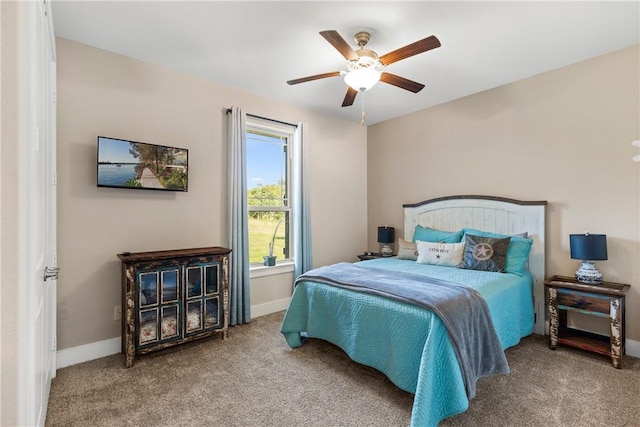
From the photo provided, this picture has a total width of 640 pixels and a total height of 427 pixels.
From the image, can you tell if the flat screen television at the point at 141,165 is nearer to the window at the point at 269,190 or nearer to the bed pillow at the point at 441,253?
the window at the point at 269,190

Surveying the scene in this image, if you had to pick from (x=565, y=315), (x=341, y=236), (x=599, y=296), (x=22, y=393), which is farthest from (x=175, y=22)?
(x=565, y=315)

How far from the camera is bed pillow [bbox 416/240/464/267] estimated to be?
3318 mm

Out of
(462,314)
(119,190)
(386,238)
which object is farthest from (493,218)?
(119,190)

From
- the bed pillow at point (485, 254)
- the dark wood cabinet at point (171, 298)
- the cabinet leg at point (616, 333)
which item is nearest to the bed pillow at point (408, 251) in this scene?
the bed pillow at point (485, 254)

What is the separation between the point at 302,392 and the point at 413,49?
2.54 meters

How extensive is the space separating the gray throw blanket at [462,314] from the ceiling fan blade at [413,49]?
66.2 inches

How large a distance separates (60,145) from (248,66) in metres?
1.81

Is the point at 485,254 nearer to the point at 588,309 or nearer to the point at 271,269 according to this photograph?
the point at 588,309

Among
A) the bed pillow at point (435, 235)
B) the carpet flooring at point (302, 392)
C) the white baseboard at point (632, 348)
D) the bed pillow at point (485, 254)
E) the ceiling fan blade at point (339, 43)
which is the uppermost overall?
the ceiling fan blade at point (339, 43)

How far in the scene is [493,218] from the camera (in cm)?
362

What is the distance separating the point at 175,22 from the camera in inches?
94.1

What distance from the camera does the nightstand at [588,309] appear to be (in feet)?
8.15

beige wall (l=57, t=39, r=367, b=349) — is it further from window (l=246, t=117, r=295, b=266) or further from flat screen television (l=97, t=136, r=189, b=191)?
window (l=246, t=117, r=295, b=266)

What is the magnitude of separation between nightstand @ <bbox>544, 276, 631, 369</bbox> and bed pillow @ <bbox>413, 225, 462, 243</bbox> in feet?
3.29
